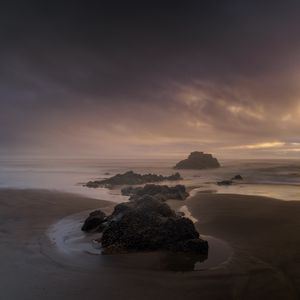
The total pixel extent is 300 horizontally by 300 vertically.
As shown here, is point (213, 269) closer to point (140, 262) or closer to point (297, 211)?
point (140, 262)

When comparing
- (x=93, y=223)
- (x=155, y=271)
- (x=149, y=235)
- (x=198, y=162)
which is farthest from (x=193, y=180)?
(x=198, y=162)

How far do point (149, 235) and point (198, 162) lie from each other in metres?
75.2

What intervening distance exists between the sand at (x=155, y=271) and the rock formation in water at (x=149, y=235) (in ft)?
2.91

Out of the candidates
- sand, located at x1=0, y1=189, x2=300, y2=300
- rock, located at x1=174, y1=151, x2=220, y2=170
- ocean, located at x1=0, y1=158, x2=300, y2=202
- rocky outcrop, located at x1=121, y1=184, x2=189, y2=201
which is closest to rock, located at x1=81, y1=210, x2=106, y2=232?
sand, located at x1=0, y1=189, x2=300, y2=300

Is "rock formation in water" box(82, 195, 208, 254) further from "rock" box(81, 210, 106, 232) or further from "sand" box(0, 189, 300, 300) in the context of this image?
"rock" box(81, 210, 106, 232)

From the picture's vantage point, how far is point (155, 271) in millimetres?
10133

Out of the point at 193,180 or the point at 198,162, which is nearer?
the point at 193,180

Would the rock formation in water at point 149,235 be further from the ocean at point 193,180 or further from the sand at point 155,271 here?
the ocean at point 193,180

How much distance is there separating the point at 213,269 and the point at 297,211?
11.5 metres

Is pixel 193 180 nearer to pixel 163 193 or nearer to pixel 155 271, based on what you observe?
pixel 163 193

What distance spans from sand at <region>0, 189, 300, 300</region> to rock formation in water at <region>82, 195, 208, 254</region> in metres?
0.89

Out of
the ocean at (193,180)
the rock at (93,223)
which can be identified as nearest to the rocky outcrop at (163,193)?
the ocean at (193,180)

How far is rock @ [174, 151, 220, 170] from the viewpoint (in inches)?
3375

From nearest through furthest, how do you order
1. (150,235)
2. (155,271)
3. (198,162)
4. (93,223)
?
1. (155,271)
2. (150,235)
3. (93,223)
4. (198,162)
